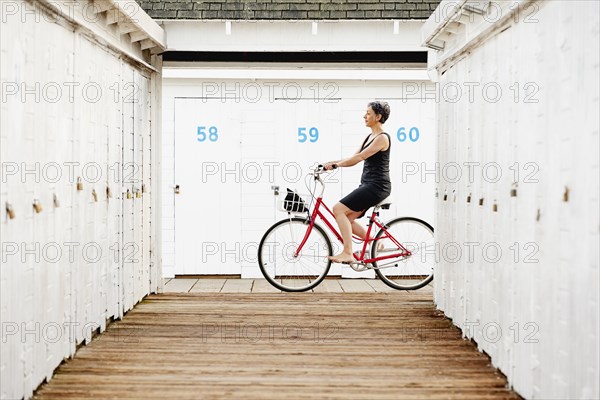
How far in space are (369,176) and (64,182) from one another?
3082mm

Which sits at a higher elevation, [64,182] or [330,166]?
[330,166]

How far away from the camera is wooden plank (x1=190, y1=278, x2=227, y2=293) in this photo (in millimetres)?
8266

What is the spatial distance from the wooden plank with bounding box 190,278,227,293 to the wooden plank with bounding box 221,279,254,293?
0.18ft

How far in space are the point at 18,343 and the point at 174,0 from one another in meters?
4.49

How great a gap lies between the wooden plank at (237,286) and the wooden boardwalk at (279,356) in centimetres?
92

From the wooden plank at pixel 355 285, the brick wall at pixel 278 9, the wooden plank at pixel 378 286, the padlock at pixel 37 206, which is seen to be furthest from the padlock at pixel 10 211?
the wooden plank at pixel 378 286

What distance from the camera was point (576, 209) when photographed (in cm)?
355

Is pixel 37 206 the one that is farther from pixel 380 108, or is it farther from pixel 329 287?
pixel 329 287

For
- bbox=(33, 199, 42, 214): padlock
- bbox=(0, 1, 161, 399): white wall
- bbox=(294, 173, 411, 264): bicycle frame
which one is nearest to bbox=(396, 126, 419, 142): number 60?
bbox=(294, 173, 411, 264): bicycle frame

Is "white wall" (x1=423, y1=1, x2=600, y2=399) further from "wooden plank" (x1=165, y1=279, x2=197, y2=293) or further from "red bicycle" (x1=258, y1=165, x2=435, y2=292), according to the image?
"wooden plank" (x1=165, y1=279, x2=197, y2=293)

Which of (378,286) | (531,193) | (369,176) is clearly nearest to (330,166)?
(369,176)

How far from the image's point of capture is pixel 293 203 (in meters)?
7.44

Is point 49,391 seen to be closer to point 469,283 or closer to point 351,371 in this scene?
point 351,371

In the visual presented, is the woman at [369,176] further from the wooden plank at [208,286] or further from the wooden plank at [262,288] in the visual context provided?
the wooden plank at [208,286]
